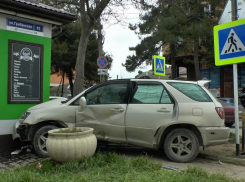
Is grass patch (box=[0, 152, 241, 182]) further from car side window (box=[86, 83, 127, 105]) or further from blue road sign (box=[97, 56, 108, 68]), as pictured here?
blue road sign (box=[97, 56, 108, 68])

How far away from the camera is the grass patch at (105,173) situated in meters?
3.93

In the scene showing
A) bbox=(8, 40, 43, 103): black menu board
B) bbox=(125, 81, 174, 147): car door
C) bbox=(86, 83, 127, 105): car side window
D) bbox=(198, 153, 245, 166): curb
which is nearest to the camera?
bbox=(198, 153, 245, 166): curb

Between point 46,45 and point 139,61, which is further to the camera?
point 139,61

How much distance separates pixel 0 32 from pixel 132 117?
374 cm

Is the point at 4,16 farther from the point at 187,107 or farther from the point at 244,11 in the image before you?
the point at 244,11

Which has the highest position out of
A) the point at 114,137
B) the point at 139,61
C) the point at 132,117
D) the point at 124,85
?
the point at 139,61

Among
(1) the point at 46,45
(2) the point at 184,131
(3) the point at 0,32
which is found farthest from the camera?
(1) the point at 46,45

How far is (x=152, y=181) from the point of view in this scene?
381 centimetres

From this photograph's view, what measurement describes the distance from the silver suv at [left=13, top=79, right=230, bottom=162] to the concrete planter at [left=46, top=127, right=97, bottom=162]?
1.09 metres

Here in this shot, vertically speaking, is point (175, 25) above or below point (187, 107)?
above

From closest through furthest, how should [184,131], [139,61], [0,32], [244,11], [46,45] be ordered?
[184,131], [244,11], [0,32], [46,45], [139,61]

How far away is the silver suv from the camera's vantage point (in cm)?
548

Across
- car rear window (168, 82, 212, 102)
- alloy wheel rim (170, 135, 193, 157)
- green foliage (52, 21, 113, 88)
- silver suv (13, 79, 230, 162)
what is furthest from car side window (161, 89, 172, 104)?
green foliage (52, 21, 113, 88)

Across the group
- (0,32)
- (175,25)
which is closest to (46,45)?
(0,32)
